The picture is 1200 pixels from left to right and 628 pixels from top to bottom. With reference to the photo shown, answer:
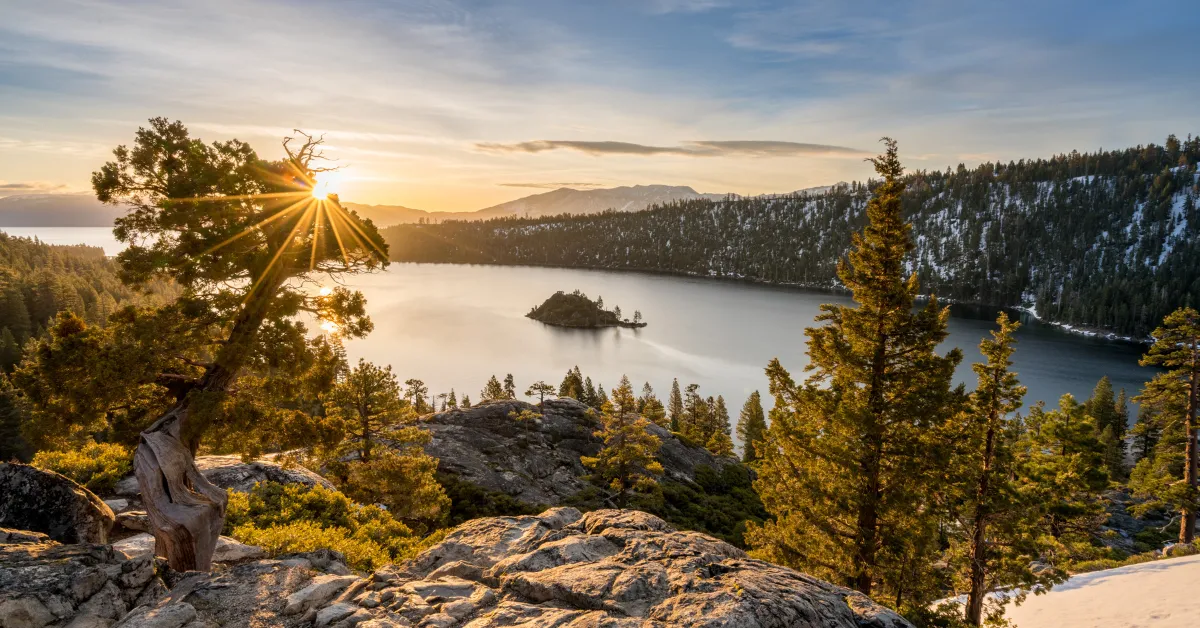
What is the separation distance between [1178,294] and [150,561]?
9763 inches

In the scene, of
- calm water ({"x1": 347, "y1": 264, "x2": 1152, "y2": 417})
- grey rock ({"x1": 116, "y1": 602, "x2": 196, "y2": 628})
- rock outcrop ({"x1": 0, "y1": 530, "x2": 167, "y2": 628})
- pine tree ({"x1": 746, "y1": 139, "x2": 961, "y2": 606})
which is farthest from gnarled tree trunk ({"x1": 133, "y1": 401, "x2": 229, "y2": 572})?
calm water ({"x1": 347, "y1": 264, "x2": 1152, "y2": 417})

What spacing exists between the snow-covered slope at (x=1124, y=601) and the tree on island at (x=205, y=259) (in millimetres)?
24365

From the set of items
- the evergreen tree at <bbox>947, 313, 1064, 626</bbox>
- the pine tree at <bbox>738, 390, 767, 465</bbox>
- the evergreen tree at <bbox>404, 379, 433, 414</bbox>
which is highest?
the evergreen tree at <bbox>947, 313, 1064, 626</bbox>

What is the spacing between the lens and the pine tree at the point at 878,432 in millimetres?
13328

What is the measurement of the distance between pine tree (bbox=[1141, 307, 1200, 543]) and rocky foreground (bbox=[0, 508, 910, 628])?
3165 cm

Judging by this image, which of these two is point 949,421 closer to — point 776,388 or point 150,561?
point 776,388

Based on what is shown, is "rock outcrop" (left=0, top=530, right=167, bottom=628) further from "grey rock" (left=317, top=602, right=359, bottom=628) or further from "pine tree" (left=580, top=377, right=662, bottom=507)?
"pine tree" (left=580, top=377, right=662, bottom=507)

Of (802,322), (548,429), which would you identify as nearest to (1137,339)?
(802,322)

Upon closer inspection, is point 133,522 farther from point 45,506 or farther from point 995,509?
point 995,509

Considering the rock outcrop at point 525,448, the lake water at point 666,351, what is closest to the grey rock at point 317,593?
the rock outcrop at point 525,448

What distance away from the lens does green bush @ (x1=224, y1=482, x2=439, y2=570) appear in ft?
38.5

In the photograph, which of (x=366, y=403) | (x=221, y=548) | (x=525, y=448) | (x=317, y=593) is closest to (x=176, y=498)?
(x=221, y=548)

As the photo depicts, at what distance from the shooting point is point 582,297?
191 meters

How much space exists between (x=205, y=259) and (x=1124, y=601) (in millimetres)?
28817
